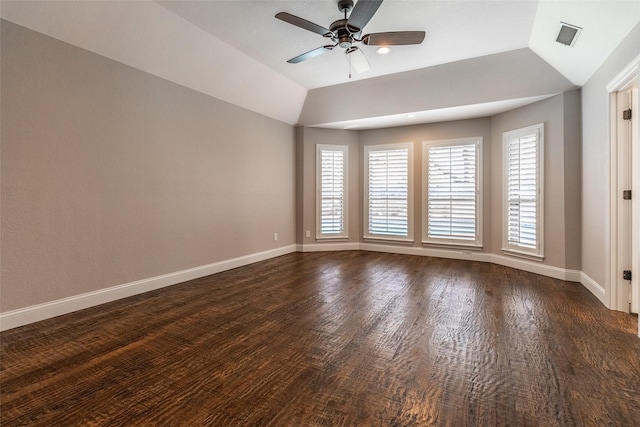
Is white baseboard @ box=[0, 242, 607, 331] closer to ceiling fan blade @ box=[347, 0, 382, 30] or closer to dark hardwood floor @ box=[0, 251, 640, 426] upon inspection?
dark hardwood floor @ box=[0, 251, 640, 426]

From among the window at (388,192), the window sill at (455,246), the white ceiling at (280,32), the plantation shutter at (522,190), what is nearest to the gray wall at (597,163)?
the white ceiling at (280,32)

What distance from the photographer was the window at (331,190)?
6301mm

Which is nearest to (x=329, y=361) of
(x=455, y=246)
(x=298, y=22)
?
(x=298, y=22)

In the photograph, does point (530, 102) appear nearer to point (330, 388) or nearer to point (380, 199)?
point (380, 199)

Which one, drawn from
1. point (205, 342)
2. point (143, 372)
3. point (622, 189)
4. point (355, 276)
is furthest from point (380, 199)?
point (143, 372)

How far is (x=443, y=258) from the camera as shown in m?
5.66

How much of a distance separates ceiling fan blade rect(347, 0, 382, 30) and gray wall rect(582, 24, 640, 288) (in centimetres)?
226

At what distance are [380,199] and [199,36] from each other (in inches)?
165

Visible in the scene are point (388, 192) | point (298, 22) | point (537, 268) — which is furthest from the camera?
point (388, 192)

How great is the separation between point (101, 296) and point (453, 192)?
5409 mm

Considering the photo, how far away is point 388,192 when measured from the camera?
244 inches

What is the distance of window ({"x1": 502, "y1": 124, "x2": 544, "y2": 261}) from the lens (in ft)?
14.6

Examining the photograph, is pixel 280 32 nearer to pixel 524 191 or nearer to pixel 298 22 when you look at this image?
pixel 298 22

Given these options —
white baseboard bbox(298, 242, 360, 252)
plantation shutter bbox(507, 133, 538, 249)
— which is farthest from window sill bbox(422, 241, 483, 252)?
white baseboard bbox(298, 242, 360, 252)
